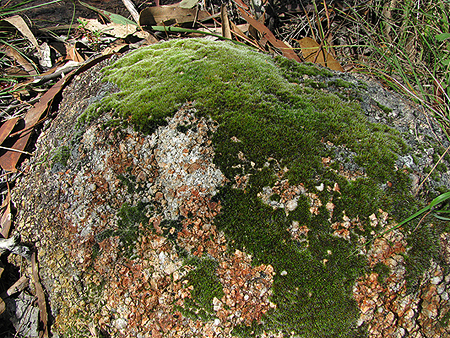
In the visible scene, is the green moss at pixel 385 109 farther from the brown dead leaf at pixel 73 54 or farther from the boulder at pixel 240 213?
the brown dead leaf at pixel 73 54

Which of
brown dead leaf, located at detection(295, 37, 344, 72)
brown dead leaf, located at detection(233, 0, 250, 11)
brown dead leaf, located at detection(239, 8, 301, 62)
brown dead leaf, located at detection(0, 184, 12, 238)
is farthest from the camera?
brown dead leaf, located at detection(233, 0, 250, 11)

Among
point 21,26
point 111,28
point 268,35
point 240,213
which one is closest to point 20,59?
point 21,26

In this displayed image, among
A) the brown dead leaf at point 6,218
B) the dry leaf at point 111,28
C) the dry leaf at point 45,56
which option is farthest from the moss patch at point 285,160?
the dry leaf at point 45,56

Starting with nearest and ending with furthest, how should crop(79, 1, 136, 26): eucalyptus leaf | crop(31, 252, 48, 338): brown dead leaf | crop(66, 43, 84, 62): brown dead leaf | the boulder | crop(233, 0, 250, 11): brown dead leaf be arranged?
the boulder
crop(31, 252, 48, 338): brown dead leaf
crop(233, 0, 250, 11): brown dead leaf
crop(66, 43, 84, 62): brown dead leaf
crop(79, 1, 136, 26): eucalyptus leaf

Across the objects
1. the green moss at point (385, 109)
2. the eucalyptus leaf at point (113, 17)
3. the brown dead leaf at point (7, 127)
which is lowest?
the brown dead leaf at point (7, 127)

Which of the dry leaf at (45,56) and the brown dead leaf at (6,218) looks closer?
the brown dead leaf at (6,218)

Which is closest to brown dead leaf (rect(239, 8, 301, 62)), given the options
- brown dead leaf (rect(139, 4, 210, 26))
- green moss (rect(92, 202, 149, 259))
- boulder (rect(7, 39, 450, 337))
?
Answer: brown dead leaf (rect(139, 4, 210, 26))

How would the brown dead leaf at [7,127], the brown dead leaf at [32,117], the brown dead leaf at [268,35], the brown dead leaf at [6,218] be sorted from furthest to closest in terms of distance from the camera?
1. the brown dead leaf at [268,35]
2. the brown dead leaf at [7,127]
3. the brown dead leaf at [32,117]
4. the brown dead leaf at [6,218]

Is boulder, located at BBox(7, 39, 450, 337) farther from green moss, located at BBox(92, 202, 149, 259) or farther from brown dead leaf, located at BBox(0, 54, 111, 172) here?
brown dead leaf, located at BBox(0, 54, 111, 172)

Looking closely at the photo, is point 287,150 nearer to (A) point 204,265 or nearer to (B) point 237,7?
(A) point 204,265
